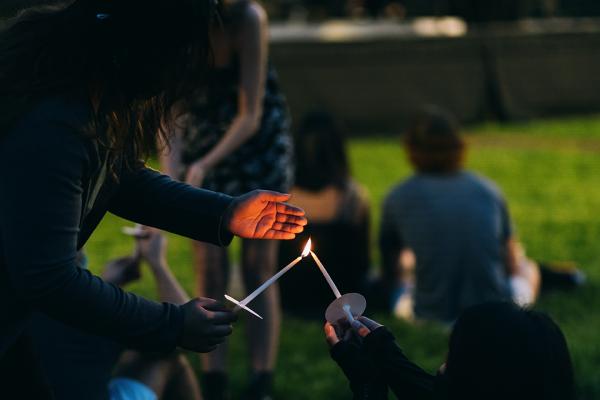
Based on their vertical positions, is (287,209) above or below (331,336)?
above

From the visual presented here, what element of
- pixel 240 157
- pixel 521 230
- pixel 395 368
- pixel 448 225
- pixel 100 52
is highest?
pixel 100 52

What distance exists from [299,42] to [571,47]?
318 centimetres

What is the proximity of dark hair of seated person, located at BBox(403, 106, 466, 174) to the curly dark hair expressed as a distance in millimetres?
3047

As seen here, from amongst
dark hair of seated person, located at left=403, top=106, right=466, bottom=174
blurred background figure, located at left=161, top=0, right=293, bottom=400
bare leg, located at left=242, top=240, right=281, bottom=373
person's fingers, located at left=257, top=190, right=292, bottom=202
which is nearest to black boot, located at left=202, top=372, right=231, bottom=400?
blurred background figure, located at left=161, top=0, right=293, bottom=400

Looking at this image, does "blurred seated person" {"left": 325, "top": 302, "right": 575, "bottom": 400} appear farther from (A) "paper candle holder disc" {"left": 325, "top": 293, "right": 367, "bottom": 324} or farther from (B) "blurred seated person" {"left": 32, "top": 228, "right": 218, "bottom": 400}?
(B) "blurred seated person" {"left": 32, "top": 228, "right": 218, "bottom": 400}

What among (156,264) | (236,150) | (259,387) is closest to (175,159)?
(236,150)

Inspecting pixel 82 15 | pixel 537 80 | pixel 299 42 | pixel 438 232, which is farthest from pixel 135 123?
pixel 537 80

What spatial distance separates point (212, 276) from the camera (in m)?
4.12

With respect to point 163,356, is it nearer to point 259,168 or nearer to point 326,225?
point 259,168

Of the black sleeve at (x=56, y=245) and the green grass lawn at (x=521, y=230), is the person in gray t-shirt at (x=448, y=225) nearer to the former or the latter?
the green grass lawn at (x=521, y=230)

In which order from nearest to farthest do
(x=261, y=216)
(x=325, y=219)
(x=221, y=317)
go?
(x=221, y=317) < (x=261, y=216) < (x=325, y=219)

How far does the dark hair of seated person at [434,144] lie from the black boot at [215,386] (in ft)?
4.91

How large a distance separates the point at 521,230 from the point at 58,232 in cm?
582

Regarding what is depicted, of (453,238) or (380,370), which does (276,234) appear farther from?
(453,238)
